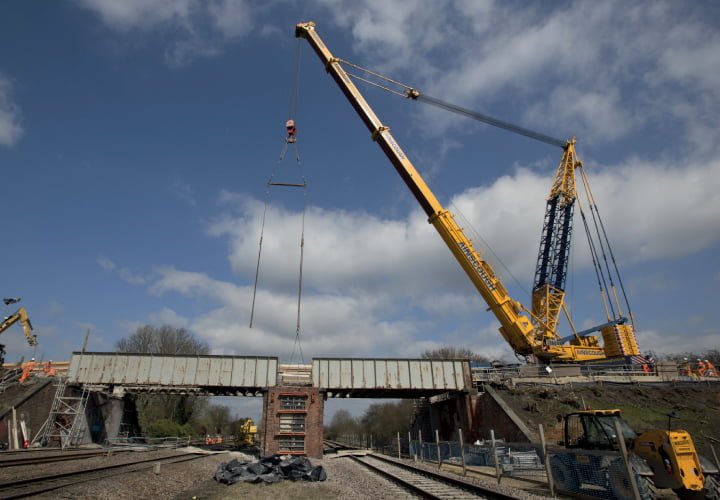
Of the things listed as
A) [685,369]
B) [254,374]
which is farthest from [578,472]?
[685,369]

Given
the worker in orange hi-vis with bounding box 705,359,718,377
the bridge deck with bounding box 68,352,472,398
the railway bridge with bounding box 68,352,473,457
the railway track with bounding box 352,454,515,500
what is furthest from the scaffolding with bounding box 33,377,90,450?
the worker in orange hi-vis with bounding box 705,359,718,377

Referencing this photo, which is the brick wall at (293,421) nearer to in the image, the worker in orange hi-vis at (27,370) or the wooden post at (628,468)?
the worker in orange hi-vis at (27,370)

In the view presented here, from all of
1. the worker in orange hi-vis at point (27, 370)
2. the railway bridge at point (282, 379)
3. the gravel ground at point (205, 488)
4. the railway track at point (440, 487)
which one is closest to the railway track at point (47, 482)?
the gravel ground at point (205, 488)

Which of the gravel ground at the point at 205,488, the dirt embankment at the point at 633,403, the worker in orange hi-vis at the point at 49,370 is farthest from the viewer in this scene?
the worker in orange hi-vis at the point at 49,370

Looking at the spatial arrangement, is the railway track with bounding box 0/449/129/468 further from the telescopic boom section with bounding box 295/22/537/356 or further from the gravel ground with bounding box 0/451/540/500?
the telescopic boom section with bounding box 295/22/537/356

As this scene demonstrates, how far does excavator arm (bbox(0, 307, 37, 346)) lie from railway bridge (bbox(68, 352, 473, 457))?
1673cm

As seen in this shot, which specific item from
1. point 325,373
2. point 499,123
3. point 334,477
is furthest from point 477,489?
point 499,123

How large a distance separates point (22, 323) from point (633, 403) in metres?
53.2

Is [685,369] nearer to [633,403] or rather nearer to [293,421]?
[633,403]

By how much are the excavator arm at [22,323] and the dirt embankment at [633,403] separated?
44.5 metres

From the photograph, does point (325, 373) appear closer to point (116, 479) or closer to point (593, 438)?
point (116, 479)

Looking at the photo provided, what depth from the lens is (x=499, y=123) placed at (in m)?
32.0

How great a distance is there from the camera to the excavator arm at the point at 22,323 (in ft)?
129

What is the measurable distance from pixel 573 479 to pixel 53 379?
32.9 meters
